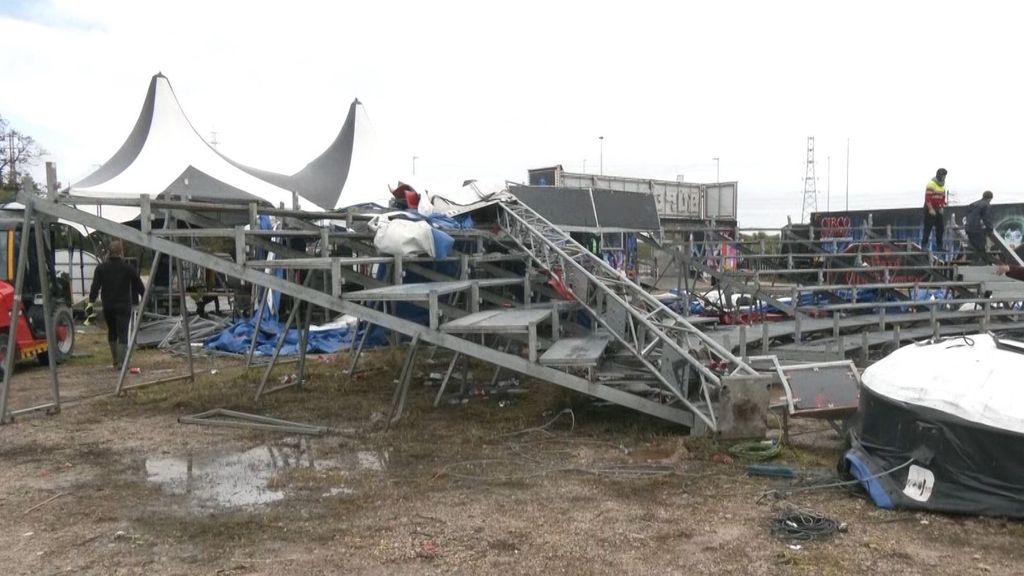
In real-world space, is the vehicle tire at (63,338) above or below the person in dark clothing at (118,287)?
below

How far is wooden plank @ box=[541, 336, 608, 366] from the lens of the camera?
686 centimetres

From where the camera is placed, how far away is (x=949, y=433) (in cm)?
496

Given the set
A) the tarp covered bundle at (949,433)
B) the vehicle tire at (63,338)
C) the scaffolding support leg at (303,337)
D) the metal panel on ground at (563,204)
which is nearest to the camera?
the tarp covered bundle at (949,433)

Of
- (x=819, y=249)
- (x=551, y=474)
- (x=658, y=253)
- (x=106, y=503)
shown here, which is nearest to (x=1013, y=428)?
(x=551, y=474)

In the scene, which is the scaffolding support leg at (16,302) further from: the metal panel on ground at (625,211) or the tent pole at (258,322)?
the metal panel on ground at (625,211)

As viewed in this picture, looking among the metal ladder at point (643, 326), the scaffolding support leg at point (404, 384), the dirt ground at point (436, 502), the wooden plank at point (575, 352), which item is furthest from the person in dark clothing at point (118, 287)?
the wooden plank at point (575, 352)

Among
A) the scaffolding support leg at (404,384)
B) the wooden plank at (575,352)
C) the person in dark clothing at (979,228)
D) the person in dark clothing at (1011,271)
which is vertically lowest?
the scaffolding support leg at (404,384)

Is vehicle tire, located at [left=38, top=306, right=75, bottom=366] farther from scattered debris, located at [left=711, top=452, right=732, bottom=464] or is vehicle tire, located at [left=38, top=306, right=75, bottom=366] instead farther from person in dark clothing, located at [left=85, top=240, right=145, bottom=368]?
scattered debris, located at [left=711, top=452, right=732, bottom=464]

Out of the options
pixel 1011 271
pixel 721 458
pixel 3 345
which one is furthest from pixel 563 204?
pixel 3 345

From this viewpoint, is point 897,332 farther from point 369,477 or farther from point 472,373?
point 369,477

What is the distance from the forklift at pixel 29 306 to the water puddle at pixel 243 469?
5.58 metres

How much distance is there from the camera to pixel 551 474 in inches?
242

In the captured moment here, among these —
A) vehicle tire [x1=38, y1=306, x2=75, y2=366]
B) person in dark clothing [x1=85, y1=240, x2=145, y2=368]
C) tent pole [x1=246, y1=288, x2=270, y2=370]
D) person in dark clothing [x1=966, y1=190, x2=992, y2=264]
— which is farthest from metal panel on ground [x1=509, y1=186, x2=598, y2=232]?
vehicle tire [x1=38, y1=306, x2=75, y2=366]

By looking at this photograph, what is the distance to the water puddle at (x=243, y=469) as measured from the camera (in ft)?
18.9
